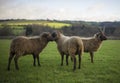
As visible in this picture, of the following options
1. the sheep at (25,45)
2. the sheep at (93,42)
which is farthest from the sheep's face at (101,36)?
the sheep at (25,45)

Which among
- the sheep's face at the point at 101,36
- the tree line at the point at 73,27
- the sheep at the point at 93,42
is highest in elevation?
the tree line at the point at 73,27

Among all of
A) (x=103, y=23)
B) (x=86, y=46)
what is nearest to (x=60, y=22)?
(x=103, y=23)

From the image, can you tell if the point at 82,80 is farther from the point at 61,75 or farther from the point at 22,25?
the point at 22,25

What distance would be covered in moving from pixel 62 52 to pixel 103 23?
7.86 feet

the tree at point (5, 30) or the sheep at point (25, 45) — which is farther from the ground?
the tree at point (5, 30)

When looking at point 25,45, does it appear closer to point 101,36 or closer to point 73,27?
point 73,27

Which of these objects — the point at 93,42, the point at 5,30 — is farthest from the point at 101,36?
the point at 5,30

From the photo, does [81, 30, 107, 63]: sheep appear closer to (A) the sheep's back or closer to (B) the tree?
(A) the sheep's back

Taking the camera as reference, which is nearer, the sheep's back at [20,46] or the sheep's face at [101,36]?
the sheep's back at [20,46]

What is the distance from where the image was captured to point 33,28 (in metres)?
7.15

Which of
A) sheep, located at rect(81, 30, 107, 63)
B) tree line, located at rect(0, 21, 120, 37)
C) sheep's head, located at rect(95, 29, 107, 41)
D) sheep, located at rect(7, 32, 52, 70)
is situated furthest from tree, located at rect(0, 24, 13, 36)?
sheep's head, located at rect(95, 29, 107, 41)

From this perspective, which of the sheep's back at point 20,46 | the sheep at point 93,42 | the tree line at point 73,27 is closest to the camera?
the tree line at point 73,27

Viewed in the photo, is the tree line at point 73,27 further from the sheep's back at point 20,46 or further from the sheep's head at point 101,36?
the sheep's back at point 20,46

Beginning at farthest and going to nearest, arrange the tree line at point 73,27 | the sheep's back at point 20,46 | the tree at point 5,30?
the sheep's back at point 20,46
the tree line at point 73,27
the tree at point 5,30
